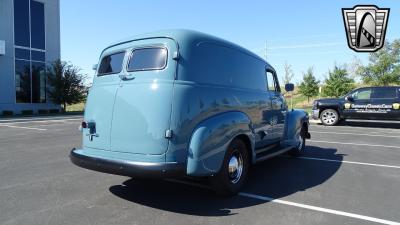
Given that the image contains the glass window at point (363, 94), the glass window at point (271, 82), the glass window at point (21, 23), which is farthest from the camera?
the glass window at point (21, 23)

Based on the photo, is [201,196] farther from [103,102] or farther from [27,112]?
[27,112]

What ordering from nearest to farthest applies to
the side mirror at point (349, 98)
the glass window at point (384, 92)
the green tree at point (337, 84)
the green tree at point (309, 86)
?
the glass window at point (384, 92), the side mirror at point (349, 98), the green tree at point (337, 84), the green tree at point (309, 86)

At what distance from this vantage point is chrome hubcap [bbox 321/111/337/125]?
18.0 metres

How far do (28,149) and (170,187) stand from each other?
5414 millimetres

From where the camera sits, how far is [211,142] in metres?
4.72

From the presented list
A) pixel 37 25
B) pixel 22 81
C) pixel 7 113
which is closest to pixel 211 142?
pixel 7 113

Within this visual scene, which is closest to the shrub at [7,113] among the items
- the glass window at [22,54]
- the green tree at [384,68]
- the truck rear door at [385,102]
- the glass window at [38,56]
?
the glass window at [22,54]

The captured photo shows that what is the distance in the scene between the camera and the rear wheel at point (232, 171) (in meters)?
5.04

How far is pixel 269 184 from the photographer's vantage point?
6062 millimetres

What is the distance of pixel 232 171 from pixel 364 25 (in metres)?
10.8

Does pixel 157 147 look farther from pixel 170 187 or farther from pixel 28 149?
pixel 28 149

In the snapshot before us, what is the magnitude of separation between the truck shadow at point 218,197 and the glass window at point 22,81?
84.5ft

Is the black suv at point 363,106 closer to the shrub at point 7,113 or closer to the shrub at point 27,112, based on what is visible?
the shrub at point 27,112

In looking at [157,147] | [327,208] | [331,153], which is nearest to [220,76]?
[157,147]
